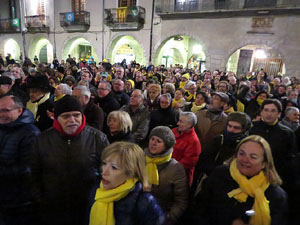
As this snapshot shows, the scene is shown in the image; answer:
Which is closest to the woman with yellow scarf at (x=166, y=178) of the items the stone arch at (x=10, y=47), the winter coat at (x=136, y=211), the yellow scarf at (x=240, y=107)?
the winter coat at (x=136, y=211)

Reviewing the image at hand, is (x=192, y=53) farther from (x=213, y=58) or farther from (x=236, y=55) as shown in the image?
(x=213, y=58)

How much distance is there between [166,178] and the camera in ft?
7.06

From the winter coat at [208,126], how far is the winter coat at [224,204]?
146 centimetres

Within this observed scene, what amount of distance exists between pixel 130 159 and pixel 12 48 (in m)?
29.1

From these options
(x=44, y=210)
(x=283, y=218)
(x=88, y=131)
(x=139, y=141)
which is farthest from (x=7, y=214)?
(x=283, y=218)

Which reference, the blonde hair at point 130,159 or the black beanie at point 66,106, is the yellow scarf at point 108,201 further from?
the black beanie at point 66,106

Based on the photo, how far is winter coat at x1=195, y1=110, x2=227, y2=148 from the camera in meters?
3.27

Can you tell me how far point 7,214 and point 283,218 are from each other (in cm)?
247

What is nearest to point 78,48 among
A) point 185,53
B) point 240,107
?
point 185,53

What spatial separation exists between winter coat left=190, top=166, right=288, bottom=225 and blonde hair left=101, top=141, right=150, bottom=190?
672mm

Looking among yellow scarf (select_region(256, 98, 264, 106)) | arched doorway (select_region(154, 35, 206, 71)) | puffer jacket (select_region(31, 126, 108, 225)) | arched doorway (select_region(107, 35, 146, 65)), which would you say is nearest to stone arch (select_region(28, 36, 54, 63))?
arched doorway (select_region(107, 35, 146, 65))

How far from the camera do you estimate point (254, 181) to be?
1693 millimetres

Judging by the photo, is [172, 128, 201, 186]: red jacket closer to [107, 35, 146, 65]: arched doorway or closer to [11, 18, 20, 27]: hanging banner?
[107, 35, 146, 65]: arched doorway

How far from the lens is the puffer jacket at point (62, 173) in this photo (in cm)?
180
